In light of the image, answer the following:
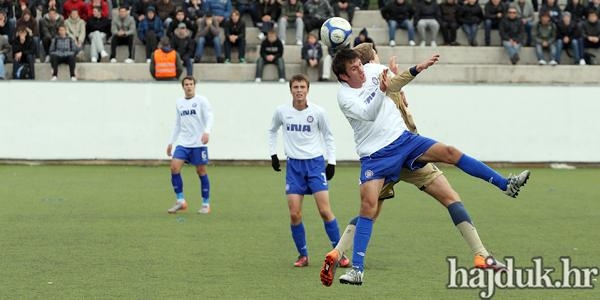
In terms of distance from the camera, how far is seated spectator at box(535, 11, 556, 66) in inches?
1105

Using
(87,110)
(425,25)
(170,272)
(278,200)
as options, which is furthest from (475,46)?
(170,272)

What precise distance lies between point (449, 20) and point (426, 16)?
0.58 metres

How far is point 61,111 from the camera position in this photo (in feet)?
78.7

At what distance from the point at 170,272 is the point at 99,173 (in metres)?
11.9

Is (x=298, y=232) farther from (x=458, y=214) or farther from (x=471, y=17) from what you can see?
(x=471, y=17)

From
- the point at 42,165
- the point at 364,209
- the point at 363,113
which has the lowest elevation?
the point at 42,165

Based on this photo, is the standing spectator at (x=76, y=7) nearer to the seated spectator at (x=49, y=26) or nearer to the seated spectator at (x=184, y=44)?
the seated spectator at (x=49, y=26)

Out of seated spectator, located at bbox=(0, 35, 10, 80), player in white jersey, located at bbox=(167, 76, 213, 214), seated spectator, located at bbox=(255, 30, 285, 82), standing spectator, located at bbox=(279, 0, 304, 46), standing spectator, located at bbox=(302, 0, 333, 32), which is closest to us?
player in white jersey, located at bbox=(167, 76, 213, 214)

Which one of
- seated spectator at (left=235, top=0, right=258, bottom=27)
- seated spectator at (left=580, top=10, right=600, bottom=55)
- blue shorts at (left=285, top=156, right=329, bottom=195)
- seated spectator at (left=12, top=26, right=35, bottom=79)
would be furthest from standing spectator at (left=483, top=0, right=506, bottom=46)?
blue shorts at (left=285, top=156, right=329, bottom=195)

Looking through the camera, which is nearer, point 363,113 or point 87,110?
point 363,113

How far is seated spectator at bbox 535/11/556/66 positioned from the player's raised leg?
17.8 metres

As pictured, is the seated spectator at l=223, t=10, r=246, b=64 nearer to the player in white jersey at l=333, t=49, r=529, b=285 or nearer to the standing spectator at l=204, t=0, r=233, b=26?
the standing spectator at l=204, t=0, r=233, b=26

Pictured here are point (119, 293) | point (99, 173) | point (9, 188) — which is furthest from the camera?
point (99, 173)

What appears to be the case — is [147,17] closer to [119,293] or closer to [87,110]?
[87,110]
